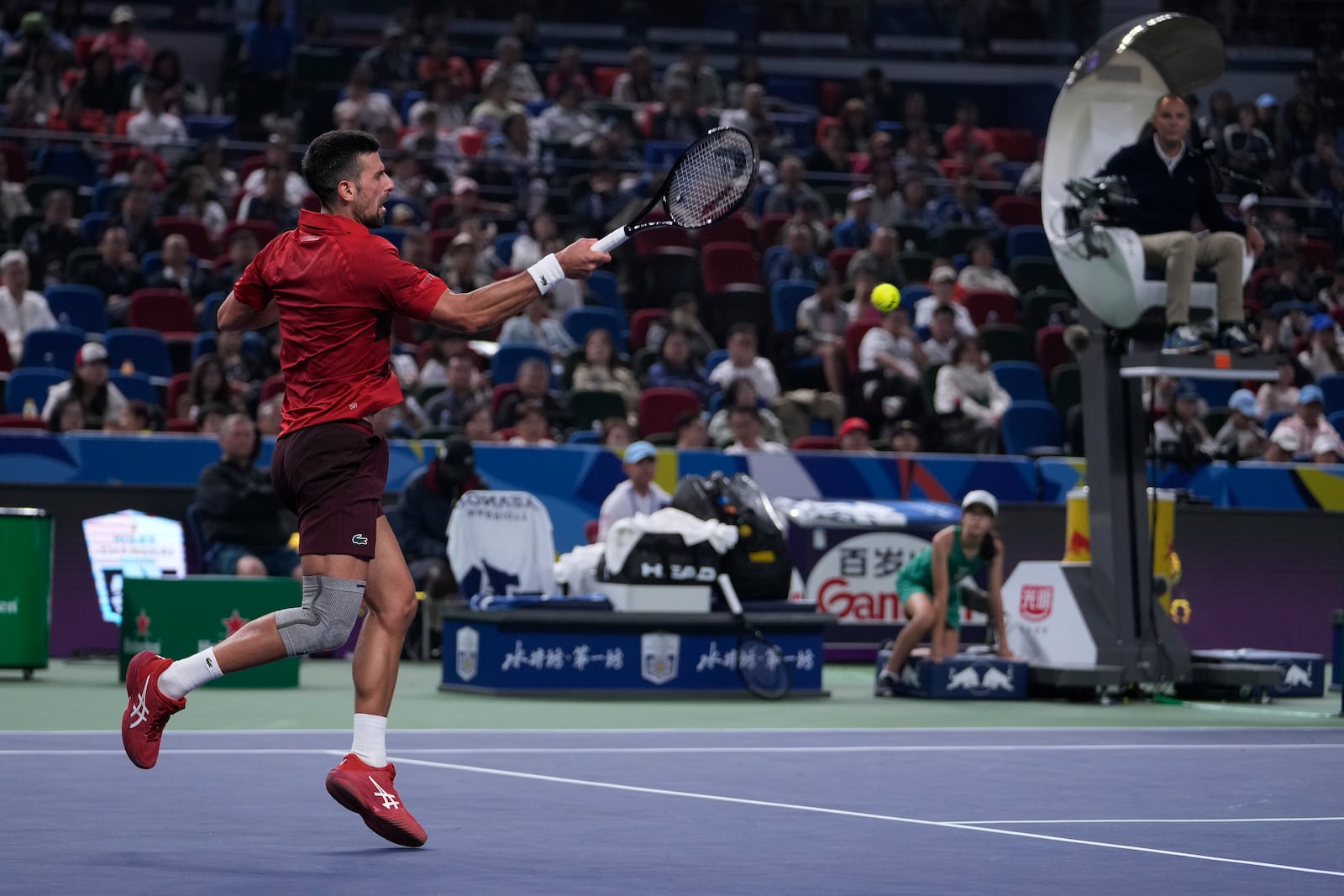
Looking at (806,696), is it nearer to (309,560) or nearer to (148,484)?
(148,484)

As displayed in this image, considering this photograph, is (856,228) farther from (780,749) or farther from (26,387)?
(780,749)

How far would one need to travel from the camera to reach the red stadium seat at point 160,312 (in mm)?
15812

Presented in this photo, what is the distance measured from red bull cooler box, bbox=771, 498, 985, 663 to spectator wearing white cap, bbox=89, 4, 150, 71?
9900 millimetres

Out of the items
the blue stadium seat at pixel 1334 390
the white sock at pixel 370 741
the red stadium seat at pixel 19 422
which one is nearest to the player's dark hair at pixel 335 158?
the white sock at pixel 370 741

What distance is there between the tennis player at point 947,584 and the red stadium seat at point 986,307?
21.5 ft

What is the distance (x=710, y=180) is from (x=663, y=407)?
8621mm

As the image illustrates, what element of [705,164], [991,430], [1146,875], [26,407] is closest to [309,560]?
[705,164]

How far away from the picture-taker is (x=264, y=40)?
68.8ft

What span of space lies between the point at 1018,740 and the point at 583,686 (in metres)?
3.10

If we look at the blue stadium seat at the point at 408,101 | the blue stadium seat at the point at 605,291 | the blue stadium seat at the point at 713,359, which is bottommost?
the blue stadium seat at the point at 713,359

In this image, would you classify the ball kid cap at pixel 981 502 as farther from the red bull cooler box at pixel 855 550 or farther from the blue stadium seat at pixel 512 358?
the blue stadium seat at pixel 512 358

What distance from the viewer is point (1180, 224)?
1098 cm

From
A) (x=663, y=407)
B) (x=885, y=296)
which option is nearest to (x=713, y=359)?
(x=663, y=407)

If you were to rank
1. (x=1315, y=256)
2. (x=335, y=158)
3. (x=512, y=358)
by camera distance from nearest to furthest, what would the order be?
(x=335, y=158) < (x=512, y=358) < (x=1315, y=256)
